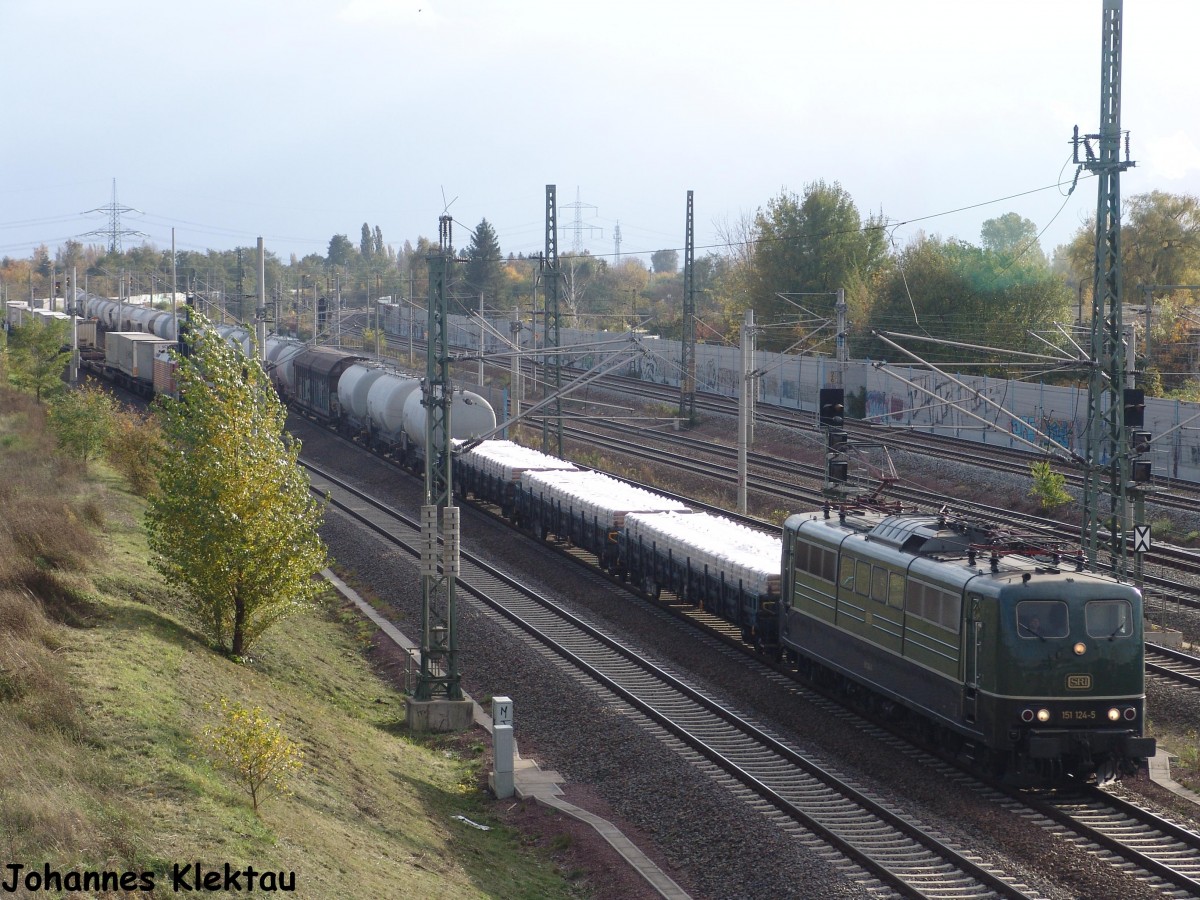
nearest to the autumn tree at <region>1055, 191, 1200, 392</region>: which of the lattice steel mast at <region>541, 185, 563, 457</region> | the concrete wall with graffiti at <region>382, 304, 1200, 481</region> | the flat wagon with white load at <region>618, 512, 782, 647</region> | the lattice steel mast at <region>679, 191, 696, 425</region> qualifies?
the concrete wall with graffiti at <region>382, 304, 1200, 481</region>

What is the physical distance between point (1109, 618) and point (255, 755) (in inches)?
418

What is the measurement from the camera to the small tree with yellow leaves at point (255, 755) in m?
14.0

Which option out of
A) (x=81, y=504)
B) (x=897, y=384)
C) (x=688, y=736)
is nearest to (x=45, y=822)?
(x=688, y=736)

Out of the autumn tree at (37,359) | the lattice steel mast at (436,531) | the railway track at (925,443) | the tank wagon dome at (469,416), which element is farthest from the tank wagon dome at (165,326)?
the lattice steel mast at (436,531)

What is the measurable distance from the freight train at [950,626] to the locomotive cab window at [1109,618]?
0.06ft

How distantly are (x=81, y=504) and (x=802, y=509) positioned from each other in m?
22.5

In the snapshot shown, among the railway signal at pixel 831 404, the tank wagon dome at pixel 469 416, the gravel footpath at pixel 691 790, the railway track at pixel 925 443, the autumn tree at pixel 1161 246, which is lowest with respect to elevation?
the gravel footpath at pixel 691 790

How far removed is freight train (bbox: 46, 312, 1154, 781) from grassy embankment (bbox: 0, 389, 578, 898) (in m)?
6.03

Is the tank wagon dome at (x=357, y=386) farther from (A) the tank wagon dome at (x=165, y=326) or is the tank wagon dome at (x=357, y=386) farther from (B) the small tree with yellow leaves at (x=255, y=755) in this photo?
(B) the small tree with yellow leaves at (x=255, y=755)

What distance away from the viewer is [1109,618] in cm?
1662

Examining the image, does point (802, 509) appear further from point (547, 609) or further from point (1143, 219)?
point (1143, 219)

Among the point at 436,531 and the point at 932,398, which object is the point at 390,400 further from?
the point at 436,531

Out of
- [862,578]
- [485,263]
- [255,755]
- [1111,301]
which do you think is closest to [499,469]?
[1111,301]

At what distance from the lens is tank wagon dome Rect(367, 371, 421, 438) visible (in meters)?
50.6
